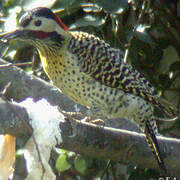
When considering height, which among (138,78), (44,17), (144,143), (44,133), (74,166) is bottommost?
(74,166)

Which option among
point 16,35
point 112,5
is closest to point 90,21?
point 112,5

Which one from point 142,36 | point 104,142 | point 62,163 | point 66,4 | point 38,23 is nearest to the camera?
point 104,142

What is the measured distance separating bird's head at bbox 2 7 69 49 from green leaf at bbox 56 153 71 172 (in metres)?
0.69

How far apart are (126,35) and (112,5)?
1.11 ft

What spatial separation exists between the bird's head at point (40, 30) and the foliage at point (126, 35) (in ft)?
0.40

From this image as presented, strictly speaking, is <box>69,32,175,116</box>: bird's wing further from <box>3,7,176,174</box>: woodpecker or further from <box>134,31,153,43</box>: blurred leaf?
<box>134,31,153,43</box>: blurred leaf

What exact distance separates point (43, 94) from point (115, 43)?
0.63 metres

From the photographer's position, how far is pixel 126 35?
3227 millimetres

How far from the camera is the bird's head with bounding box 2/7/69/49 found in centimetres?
269

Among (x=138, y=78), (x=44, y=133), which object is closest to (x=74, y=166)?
(x=138, y=78)

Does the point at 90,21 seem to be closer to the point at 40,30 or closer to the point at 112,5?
the point at 112,5

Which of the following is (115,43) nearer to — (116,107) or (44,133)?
(116,107)

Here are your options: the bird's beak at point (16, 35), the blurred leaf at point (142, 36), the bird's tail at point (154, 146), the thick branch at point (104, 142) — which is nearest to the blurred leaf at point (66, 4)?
the bird's beak at point (16, 35)

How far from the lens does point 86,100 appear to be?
9.52 feet
